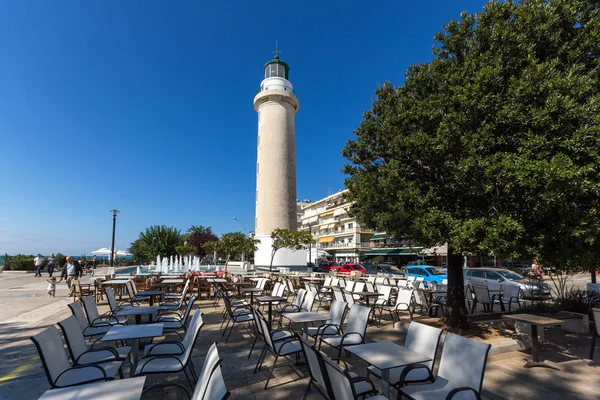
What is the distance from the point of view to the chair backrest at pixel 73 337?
3.74 meters

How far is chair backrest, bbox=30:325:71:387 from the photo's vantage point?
2988mm

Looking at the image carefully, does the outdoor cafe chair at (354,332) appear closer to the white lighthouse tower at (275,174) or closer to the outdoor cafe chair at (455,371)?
the outdoor cafe chair at (455,371)

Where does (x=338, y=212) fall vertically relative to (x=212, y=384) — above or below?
above

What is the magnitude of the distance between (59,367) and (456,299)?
6922 millimetres

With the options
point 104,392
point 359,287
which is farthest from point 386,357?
point 359,287

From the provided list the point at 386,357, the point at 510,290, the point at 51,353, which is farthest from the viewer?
the point at 510,290

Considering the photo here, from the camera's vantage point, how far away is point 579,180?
4539mm

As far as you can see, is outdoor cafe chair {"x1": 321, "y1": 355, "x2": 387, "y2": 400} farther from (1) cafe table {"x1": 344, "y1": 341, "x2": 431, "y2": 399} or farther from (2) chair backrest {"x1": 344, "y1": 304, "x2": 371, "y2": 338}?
(2) chair backrest {"x1": 344, "y1": 304, "x2": 371, "y2": 338}

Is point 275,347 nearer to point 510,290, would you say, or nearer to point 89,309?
point 89,309

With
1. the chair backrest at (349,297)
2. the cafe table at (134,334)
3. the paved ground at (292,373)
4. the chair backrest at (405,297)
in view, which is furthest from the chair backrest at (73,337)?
the chair backrest at (405,297)

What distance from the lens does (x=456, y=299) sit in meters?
7.04

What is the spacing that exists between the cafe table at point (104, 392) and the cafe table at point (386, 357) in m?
2.05

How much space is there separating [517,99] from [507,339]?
442 centimetres

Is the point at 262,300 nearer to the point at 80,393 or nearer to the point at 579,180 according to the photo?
the point at 80,393
